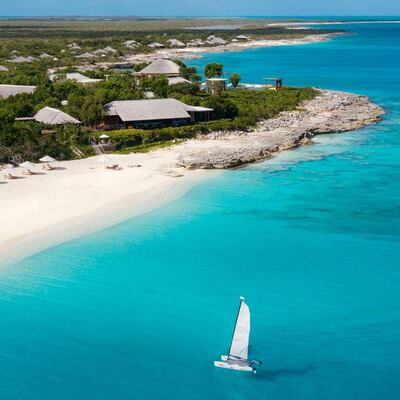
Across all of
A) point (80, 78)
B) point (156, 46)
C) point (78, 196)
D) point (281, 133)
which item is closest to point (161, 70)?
point (80, 78)

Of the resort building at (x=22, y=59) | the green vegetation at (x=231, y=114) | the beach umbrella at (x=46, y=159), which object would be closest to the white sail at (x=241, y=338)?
the beach umbrella at (x=46, y=159)

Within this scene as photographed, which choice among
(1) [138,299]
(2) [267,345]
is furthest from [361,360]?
(1) [138,299]

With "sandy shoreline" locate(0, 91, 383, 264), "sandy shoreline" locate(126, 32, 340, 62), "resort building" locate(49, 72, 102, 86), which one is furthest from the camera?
"sandy shoreline" locate(126, 32, 340, 62)

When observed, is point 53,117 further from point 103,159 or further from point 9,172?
point 9,172

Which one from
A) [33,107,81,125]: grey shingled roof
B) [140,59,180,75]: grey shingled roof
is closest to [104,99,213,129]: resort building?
[33,107,81,125]: grey shingled roof

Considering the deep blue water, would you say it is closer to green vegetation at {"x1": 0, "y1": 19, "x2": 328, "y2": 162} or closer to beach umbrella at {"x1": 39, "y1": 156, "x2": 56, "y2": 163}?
beach umbrella at {"x1": 39, "y1": 156, "x2": 56, "y2": 163}

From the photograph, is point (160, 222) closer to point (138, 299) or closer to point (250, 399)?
point (138, 299)

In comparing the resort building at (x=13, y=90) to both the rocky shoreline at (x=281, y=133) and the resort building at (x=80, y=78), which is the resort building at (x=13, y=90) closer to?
the resort building at (x=80, y=78)
